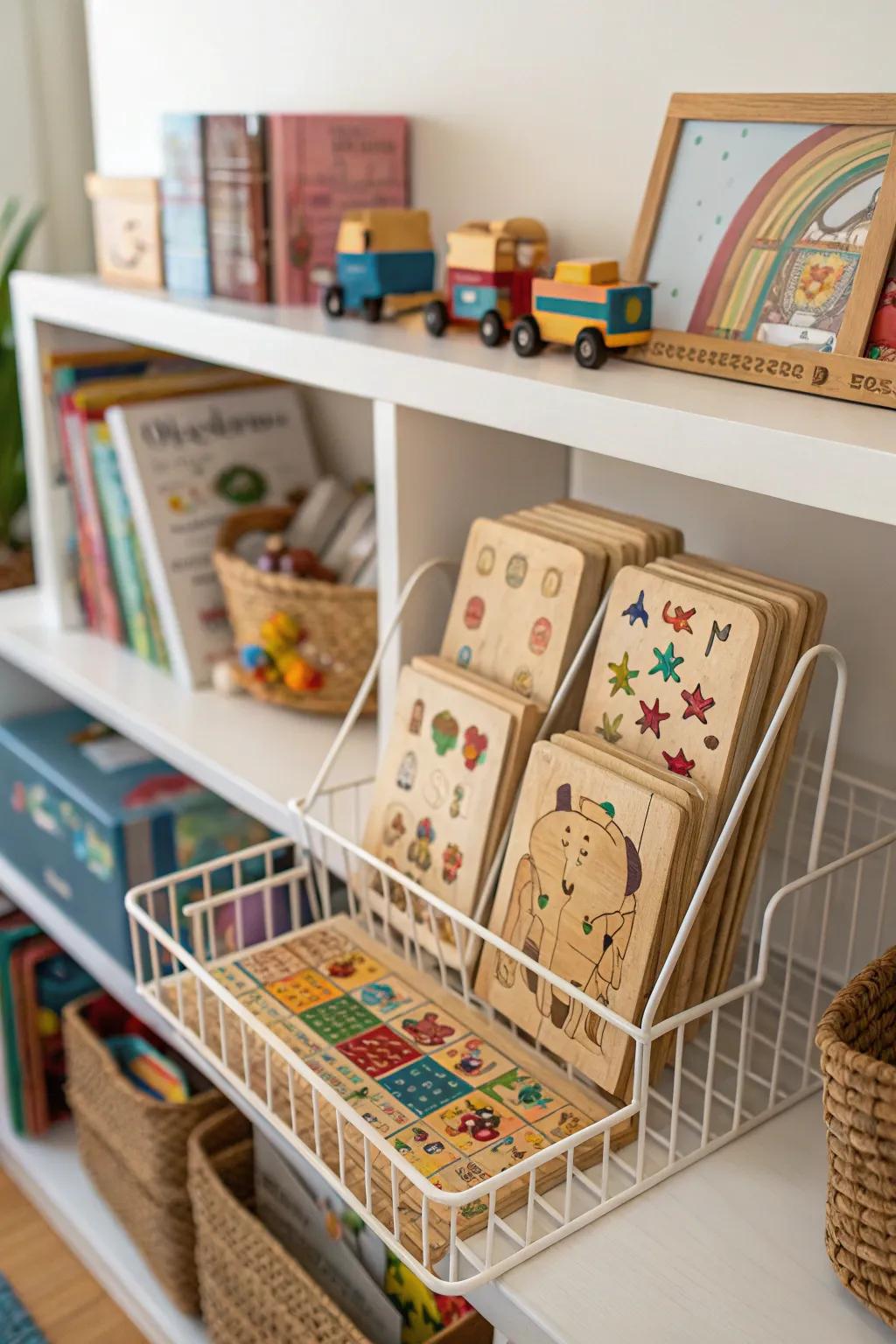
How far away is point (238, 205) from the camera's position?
4.49 ft

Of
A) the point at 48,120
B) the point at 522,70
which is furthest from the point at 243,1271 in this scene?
the point at 48,120

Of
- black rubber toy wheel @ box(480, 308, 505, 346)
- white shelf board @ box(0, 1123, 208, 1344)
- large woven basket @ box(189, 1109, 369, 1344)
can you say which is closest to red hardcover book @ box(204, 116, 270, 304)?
black rubber toy wheel @ box(480, 308, 505, 346)

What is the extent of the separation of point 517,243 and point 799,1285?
845 millimetres

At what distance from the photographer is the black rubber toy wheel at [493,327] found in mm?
1095

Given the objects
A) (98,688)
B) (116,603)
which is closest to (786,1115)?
(98,688)

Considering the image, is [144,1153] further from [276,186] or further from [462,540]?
[276,186]

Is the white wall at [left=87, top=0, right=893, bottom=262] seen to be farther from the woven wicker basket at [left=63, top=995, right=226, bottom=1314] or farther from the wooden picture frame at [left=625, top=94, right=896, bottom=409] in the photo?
the woven wicker basket at [left=63, top=995, right=226, bottom=1314]

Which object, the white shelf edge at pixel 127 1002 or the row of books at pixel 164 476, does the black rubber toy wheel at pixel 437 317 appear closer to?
the row of books at pixel 164 476

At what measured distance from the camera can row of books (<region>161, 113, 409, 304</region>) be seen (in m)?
1.34

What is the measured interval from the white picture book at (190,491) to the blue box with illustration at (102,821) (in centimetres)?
16

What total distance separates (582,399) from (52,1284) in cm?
145

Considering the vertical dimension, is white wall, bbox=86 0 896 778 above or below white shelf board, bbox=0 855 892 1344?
above

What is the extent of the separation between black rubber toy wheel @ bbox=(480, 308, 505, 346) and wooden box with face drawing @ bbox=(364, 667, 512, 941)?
285 millimetres

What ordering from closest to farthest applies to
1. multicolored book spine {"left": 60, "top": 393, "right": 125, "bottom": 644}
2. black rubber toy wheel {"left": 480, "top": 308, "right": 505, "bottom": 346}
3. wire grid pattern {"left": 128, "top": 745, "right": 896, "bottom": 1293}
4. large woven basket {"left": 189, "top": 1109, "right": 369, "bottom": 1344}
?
1. wire grid pattern {"left": 128, "top": 745, "right": 896, "bottom": 1293}
2. black rubber toy wheel {"left": 480, "top": 308, "right": 505, "bottom": 346}
3. large woven basket {"left": 189, "top": 1109, "right": 369, "bottom": 1344}
4. multicolored book spine {"left": 60, "top": 393, "right": 125, "bottom": 644}
